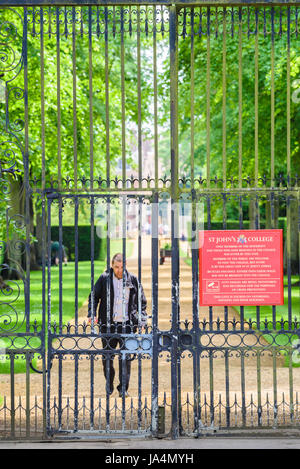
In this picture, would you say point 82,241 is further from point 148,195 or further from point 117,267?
point 148,195

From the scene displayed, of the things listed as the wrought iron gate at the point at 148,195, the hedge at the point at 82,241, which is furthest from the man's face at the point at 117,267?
the hedge at the point at 82,241

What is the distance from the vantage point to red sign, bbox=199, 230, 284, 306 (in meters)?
8.01

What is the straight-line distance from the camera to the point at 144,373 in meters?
12.6

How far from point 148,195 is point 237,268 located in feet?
3.86

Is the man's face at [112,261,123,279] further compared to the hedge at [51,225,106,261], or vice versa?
the hedge at [51,225,106,261]

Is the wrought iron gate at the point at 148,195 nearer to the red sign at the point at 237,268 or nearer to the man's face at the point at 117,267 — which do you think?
the red sign at the point at 237,268

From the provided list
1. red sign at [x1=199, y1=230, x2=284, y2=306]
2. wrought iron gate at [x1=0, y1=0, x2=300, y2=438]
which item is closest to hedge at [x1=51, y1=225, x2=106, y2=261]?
wrought iron gate at [x1=0, y1=0, x2=300, y2=438]

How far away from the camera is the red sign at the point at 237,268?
801cm

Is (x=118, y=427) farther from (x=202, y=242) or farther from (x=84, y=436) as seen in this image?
(x=202, y=242)

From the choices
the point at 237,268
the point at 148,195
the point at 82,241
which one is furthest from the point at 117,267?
the point at 82,241

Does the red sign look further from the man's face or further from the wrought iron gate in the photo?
the man's face

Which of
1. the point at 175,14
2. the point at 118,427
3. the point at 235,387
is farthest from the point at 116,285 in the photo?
the point at 175,14

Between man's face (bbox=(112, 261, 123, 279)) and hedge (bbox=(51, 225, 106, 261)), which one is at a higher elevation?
man's face (bbox=(112, 261, 123, 279))

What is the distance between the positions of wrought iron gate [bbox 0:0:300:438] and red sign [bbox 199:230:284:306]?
136 mm
